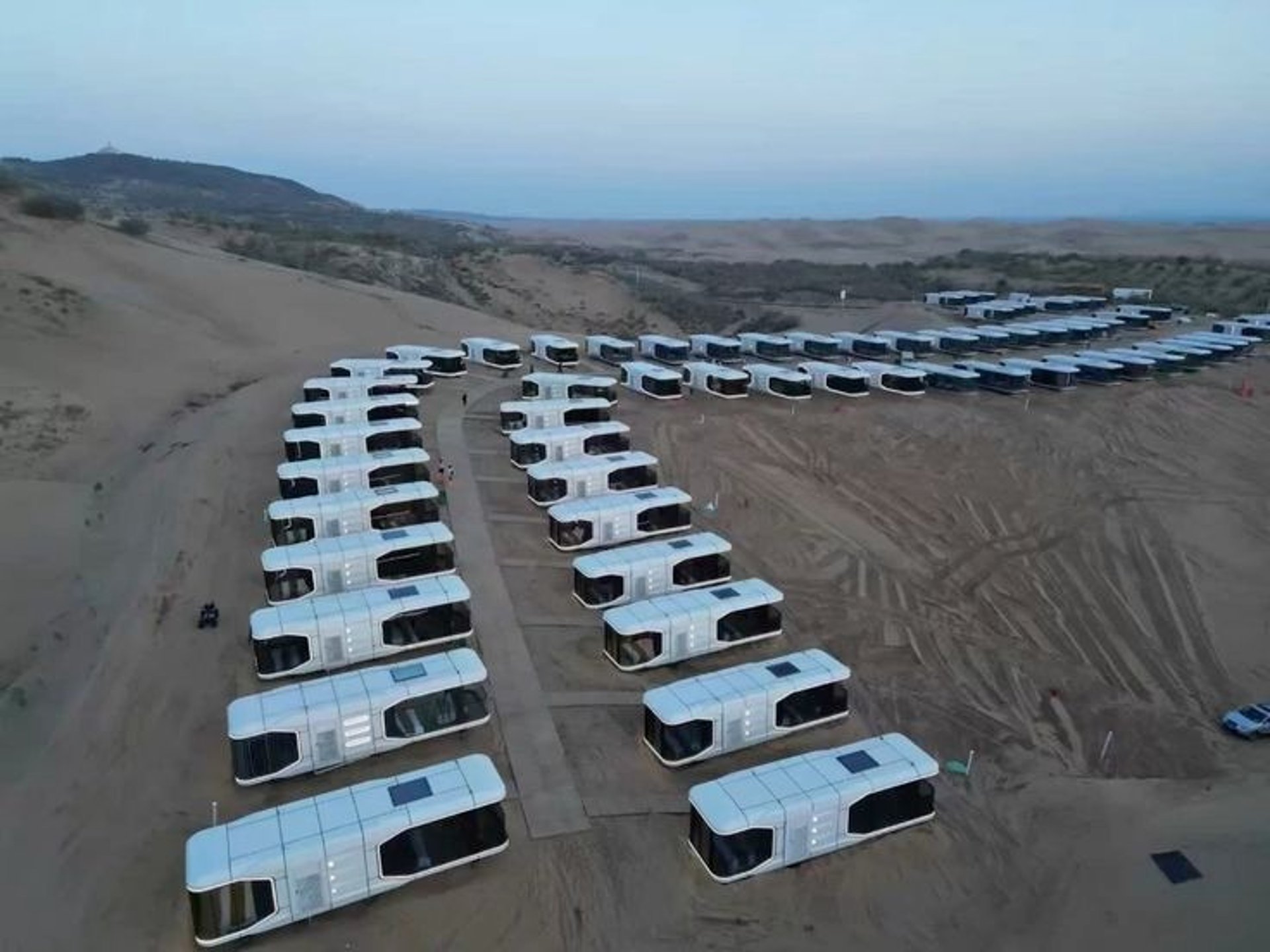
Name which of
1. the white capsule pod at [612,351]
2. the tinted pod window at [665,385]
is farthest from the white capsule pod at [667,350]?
the tinted pod window at [665,385]

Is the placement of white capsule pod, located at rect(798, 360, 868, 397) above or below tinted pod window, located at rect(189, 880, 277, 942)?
above

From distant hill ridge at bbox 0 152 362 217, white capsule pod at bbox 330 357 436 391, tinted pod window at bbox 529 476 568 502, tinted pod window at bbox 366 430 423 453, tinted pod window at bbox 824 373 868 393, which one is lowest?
tinted pod window at bbox 529 476 568 502

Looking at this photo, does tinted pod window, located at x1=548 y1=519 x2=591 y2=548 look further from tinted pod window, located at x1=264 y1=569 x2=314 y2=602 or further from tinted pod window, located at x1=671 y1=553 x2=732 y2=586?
tinted pod window, located at x1=264 y1=569 x2=314 y2=602

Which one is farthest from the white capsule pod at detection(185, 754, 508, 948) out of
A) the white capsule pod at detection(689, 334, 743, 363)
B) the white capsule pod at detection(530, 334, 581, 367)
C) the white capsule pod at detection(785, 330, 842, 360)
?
the white capsule pod at detection(785, 330, 842, 360)

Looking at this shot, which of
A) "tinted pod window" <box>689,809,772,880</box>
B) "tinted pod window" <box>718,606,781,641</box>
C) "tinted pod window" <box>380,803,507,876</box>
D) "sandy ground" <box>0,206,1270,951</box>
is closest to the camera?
"tinted pod window" <box>380,803,507,876</box>

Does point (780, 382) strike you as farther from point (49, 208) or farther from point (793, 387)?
point (49, 208)

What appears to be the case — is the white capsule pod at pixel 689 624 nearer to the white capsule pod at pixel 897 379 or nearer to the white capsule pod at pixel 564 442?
the white capsule pod at pixel 564 442

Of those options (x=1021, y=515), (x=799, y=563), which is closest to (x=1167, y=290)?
(x=1021, y=515)
